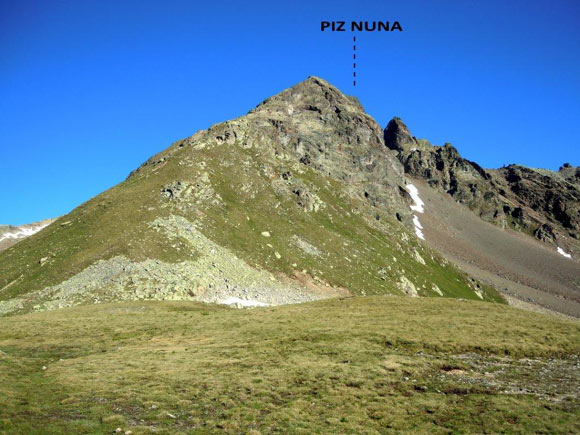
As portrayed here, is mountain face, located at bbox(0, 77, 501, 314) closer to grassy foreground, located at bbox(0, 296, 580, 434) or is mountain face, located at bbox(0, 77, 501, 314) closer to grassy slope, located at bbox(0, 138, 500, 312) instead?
grassy slope, located at bbox(0, 138, 500, 312)

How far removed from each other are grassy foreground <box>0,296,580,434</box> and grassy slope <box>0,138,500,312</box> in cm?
3866

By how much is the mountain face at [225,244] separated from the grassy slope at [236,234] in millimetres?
493

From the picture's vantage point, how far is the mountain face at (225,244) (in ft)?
290

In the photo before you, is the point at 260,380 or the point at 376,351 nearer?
the point at 260,380

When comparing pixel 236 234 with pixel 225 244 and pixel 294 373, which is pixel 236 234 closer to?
pixel 225 244

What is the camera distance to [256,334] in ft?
167

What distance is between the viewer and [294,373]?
3503cm

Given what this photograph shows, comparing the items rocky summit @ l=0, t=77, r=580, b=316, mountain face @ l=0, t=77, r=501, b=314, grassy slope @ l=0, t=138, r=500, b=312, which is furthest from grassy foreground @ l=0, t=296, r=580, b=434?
grassy slope @ l=0, t=138, r=500, b=312

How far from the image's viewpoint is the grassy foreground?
83.2ft

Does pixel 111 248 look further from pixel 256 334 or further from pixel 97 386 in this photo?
pixel 97 386

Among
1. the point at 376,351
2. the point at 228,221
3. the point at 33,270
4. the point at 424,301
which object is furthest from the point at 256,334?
the point at 228,221

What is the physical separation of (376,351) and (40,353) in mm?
37385

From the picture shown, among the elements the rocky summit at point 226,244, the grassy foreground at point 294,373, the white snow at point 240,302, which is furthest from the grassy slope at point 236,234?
the grassy foreground at point 294,373

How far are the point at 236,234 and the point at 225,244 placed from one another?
8.59 m
